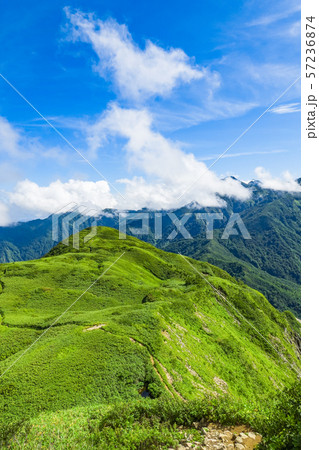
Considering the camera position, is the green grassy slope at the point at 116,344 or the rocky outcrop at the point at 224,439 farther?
the green grassy slope at the point at 116,344

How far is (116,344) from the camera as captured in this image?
29.3m

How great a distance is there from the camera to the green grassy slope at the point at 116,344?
23172 millimetres

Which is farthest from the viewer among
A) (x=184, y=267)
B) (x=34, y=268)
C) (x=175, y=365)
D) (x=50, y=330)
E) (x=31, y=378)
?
(x=184, y=267)

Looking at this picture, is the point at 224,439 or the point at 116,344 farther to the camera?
the point at 116,344

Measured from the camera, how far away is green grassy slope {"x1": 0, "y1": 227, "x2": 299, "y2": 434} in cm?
2317

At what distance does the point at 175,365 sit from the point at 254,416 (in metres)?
17.0

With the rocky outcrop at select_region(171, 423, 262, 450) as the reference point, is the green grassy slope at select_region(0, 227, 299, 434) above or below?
below

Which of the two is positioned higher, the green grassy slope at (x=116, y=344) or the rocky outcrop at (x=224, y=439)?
the rocky outcrop at (x=224, y=439)

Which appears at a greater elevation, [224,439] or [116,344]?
[224,439]

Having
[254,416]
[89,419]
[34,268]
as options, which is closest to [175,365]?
[89,419]

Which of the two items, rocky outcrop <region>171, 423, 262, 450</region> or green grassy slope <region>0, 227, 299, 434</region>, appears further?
green grassy slope <region>0, 227, 299, 434</region>
